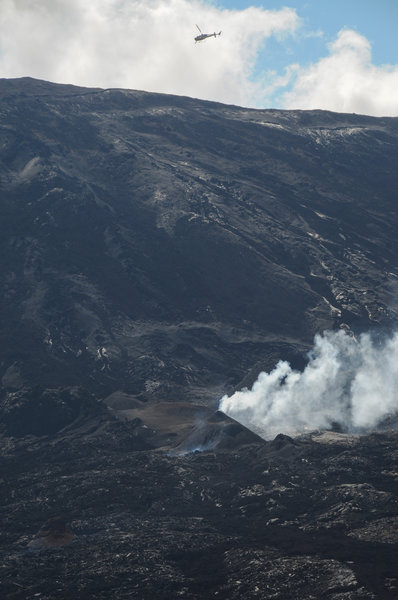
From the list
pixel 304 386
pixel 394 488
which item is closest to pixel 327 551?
pixel 394 488

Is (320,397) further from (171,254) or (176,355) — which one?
(171,254)

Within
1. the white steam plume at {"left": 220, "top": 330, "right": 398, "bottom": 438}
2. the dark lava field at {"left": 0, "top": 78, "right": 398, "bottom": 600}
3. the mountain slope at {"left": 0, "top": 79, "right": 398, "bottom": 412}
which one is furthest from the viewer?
the mountain slope at {"left": 0, "top": 79, "right": 398, "bottom": 412}

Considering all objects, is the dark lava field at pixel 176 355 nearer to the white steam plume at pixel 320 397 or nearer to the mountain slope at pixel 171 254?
the mountain slope at pixel 171 254

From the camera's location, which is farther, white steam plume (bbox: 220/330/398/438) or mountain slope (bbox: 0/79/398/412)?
mountain slope (bbox: 0/79/398/412)

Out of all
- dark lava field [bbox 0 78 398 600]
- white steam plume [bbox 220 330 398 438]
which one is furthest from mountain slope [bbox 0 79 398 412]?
white steam plume [bbox 220 330 398 438]

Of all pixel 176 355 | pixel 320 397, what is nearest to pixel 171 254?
pixel 176 355

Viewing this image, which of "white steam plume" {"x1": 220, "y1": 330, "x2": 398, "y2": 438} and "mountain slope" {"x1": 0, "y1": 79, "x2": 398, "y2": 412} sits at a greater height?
"mountain slope" {"x1": 0, "y1": 79, "x2": 398, "y2": 412}

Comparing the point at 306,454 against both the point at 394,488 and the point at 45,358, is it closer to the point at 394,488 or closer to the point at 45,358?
the point at 394,488

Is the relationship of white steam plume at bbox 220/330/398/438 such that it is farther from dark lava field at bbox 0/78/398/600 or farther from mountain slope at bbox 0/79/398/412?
mountain slope at bbox 0/79/398/412
